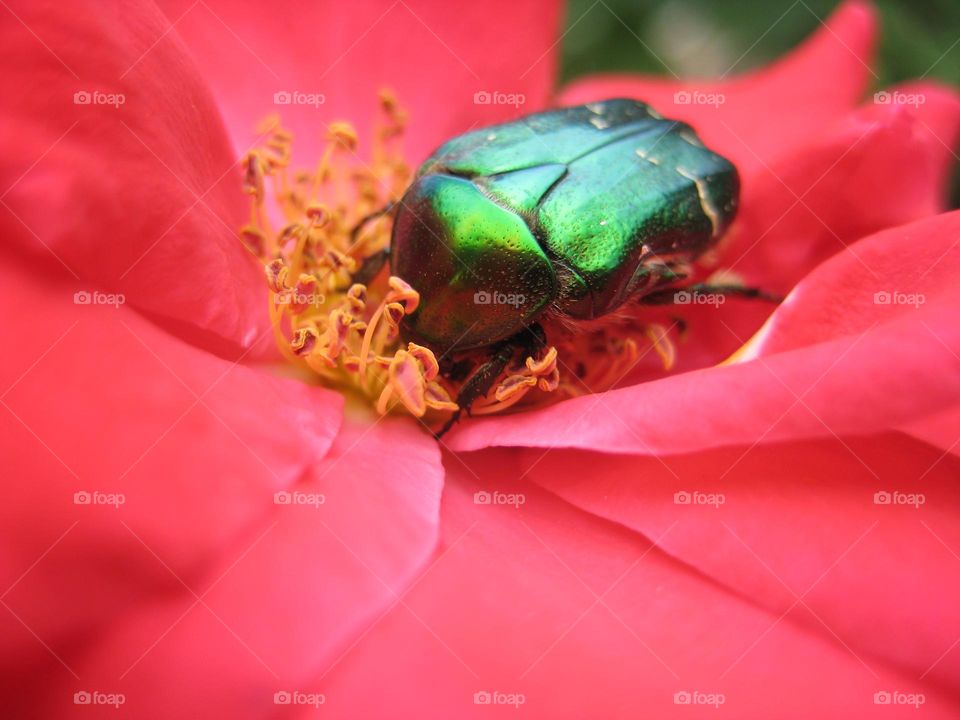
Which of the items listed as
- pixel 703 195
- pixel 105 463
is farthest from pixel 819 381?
pixel 105 463

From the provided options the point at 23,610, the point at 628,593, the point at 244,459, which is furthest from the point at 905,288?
the point at 23,610

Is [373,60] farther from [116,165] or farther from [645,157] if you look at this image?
[116,165]

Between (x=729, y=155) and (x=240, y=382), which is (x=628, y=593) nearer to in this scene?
(x=240, y=382)

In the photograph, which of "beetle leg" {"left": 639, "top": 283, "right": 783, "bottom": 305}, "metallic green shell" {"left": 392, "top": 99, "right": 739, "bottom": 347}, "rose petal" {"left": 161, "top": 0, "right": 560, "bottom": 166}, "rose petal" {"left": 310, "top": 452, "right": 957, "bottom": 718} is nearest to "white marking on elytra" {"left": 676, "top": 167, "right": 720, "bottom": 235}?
"metallic green shell" {"left": 392, "top": 99, "right": 739, "bottom": 347}

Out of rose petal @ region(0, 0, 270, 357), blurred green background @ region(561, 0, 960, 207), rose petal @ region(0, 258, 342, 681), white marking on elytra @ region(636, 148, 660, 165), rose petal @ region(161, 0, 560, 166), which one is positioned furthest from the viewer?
blurred green background @ region(561, 0, 960, 207)

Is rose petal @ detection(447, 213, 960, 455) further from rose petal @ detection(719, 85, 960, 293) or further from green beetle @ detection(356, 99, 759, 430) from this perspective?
rose petal @ detection(719, 85, 960, 293)

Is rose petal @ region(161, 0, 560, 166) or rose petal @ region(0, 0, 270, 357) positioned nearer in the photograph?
rose petal @ region(0, 0, 270, 357)
